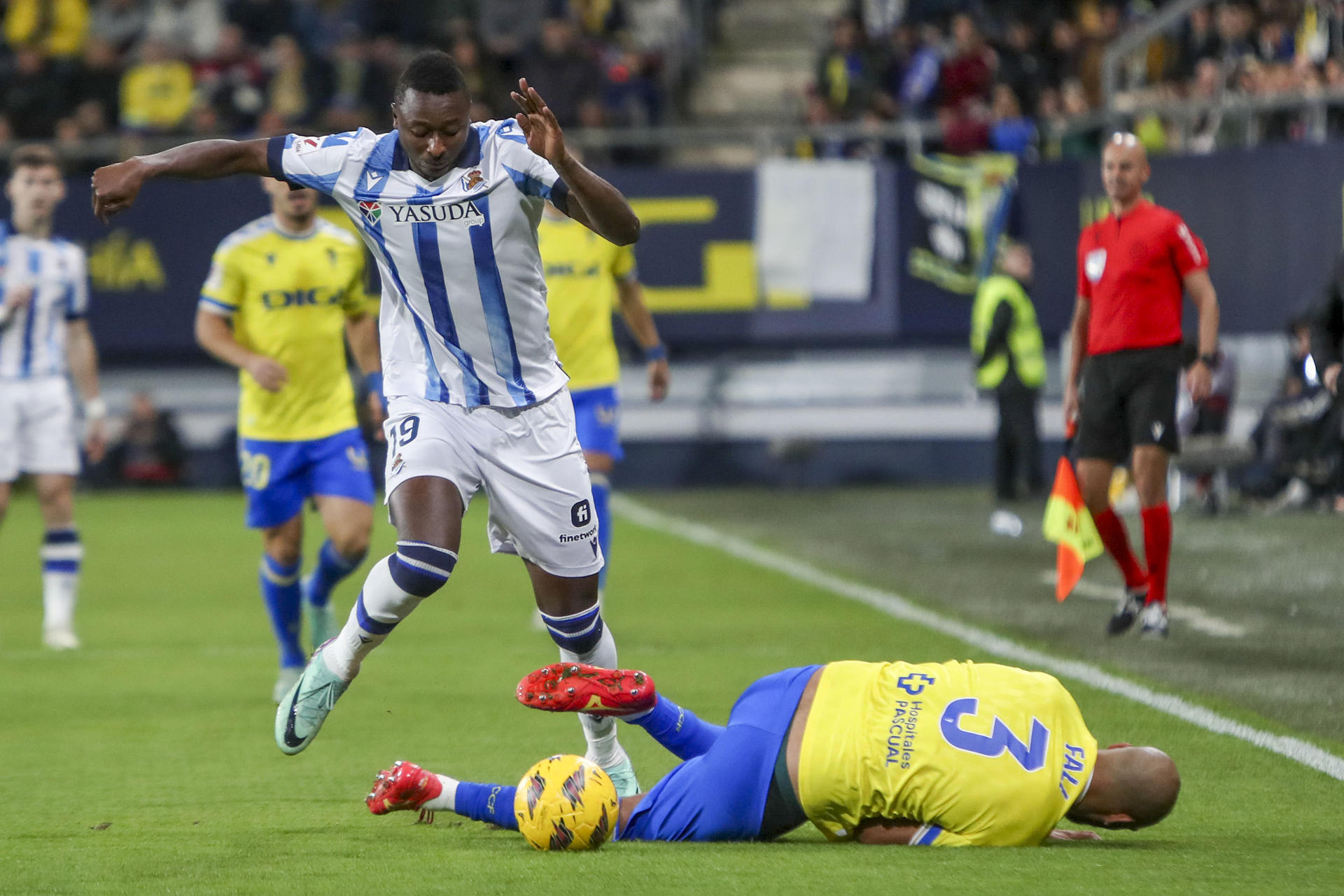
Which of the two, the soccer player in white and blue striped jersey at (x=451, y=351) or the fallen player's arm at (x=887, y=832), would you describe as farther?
the soccer player in white and blue striped jersey at (x=451, y=351)

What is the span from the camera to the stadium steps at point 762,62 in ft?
73.4

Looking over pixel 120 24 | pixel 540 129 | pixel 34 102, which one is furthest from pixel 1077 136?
pixel 540 129

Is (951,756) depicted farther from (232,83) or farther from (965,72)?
(232,83)

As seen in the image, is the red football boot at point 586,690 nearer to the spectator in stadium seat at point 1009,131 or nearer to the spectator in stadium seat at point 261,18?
the spectator in stadium seat at point 1009,131

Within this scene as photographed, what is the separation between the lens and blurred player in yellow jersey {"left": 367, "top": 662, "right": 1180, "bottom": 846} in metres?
4.41

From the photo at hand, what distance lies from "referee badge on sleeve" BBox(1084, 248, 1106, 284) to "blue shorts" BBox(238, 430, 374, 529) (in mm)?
3730

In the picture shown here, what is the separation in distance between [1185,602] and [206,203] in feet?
40.3

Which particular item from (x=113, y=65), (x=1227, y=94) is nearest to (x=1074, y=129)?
(x=1227, y=94)

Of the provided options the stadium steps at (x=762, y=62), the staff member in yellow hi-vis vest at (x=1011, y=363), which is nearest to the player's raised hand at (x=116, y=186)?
the staff member in yellow hi-vis vest at (x=1011, y=363)

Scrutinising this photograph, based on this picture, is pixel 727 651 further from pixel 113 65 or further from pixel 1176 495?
pixel 113 65

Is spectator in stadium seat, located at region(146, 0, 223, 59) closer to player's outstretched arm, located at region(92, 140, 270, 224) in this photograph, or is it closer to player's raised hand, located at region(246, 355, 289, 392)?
player's raised hand, located at region(246, 355, 289, 392)

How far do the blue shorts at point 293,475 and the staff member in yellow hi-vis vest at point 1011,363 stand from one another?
900 centimetres

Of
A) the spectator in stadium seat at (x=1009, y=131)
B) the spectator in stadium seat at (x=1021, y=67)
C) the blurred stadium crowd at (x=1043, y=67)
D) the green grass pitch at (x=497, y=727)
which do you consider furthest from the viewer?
the spectator in stadium seat at (x=1021, y=67)

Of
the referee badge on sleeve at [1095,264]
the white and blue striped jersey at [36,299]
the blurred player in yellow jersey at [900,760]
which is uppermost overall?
the referee badge on sleeve at [1095,264]
